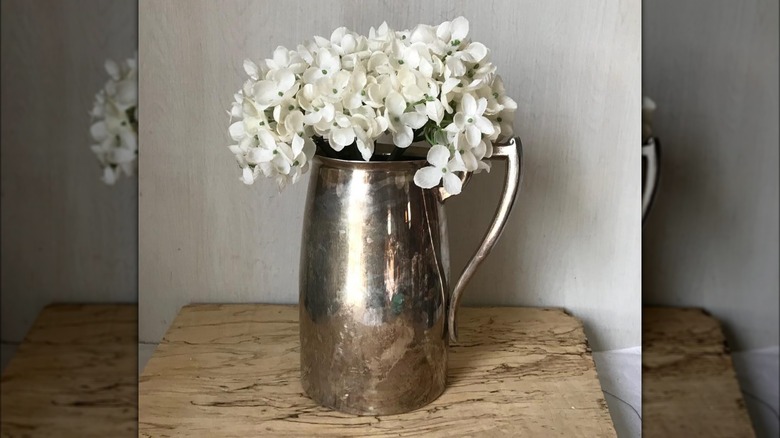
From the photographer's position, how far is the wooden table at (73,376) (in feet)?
1.29

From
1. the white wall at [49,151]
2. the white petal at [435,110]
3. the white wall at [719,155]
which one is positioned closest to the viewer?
the white wall at [49,151]

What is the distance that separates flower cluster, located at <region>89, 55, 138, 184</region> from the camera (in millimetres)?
419

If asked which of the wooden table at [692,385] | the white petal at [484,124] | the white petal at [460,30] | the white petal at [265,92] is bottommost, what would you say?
the wooden table at [692,385]

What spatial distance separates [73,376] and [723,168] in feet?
2.35

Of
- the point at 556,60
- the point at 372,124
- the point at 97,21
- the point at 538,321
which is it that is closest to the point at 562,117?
the point at 556,60

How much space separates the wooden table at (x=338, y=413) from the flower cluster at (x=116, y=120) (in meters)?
0.38

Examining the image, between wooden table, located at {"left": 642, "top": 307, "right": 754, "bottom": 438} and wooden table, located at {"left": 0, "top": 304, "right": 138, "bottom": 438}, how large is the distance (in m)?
0.70

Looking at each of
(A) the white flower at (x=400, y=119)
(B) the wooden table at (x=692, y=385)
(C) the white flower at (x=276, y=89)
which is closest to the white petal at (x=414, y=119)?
(A) the white flower at (x=400, y=119)

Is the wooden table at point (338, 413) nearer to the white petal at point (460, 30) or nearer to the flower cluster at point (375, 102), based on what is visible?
the flower cluster at point (375, 102)

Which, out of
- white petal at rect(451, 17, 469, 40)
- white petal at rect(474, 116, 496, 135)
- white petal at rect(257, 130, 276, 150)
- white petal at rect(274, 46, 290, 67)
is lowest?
white petal at rect(257, 130, 276, 150)

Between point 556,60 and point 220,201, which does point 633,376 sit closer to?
point 556,60

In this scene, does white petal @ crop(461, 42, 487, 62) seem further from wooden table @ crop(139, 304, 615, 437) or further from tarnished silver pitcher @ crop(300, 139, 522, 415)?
wooden table @ crop(139, 304, 615, 437)

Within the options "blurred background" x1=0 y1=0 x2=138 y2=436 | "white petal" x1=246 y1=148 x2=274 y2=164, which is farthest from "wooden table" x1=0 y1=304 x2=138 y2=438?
"white petal" x1=246 y1=148 x2=274 y2=164

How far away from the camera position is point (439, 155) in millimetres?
709
